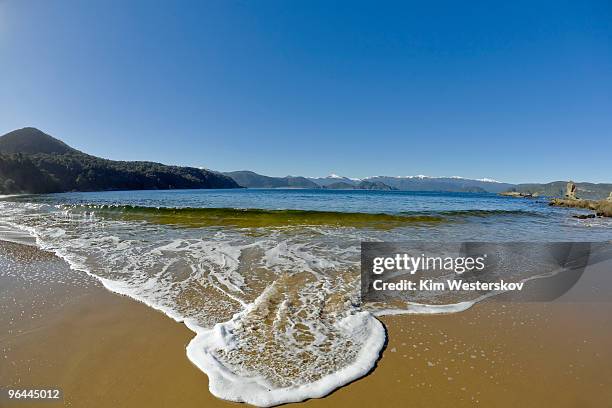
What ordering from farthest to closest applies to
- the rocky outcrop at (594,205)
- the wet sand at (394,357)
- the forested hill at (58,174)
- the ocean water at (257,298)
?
the forested hill at (58,174), the rocky outcrop at (594,205), the ocean water at (257,298), the wet sand at (394,357)

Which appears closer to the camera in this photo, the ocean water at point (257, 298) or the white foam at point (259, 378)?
the white foam at point (259, 378)

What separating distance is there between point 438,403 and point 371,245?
30.1 ft

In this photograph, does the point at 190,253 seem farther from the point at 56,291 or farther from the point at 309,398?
the point at 309,398

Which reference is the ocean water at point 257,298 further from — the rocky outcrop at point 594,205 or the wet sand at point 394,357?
the rocky outcrop at point 594,205

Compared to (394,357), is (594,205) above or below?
above

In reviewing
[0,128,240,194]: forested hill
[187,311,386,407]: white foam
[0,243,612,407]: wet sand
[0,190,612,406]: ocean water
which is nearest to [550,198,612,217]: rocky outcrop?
[0,190,612,406]: ocean water

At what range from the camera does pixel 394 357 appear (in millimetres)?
3957

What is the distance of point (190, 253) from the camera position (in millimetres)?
10289

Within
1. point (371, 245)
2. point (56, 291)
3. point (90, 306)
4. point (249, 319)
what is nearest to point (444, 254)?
point (371, 245)

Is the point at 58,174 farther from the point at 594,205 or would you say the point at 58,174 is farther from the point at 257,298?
the point at 594,205

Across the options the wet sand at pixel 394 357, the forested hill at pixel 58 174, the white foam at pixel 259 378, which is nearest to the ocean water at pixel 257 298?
the white foam at pixel 259 378

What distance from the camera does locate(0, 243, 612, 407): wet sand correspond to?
3.23 metres

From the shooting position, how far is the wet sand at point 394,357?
10.6ft

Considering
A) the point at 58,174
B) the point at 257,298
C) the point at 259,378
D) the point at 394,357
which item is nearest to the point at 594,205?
Answer: the point at 394,357
